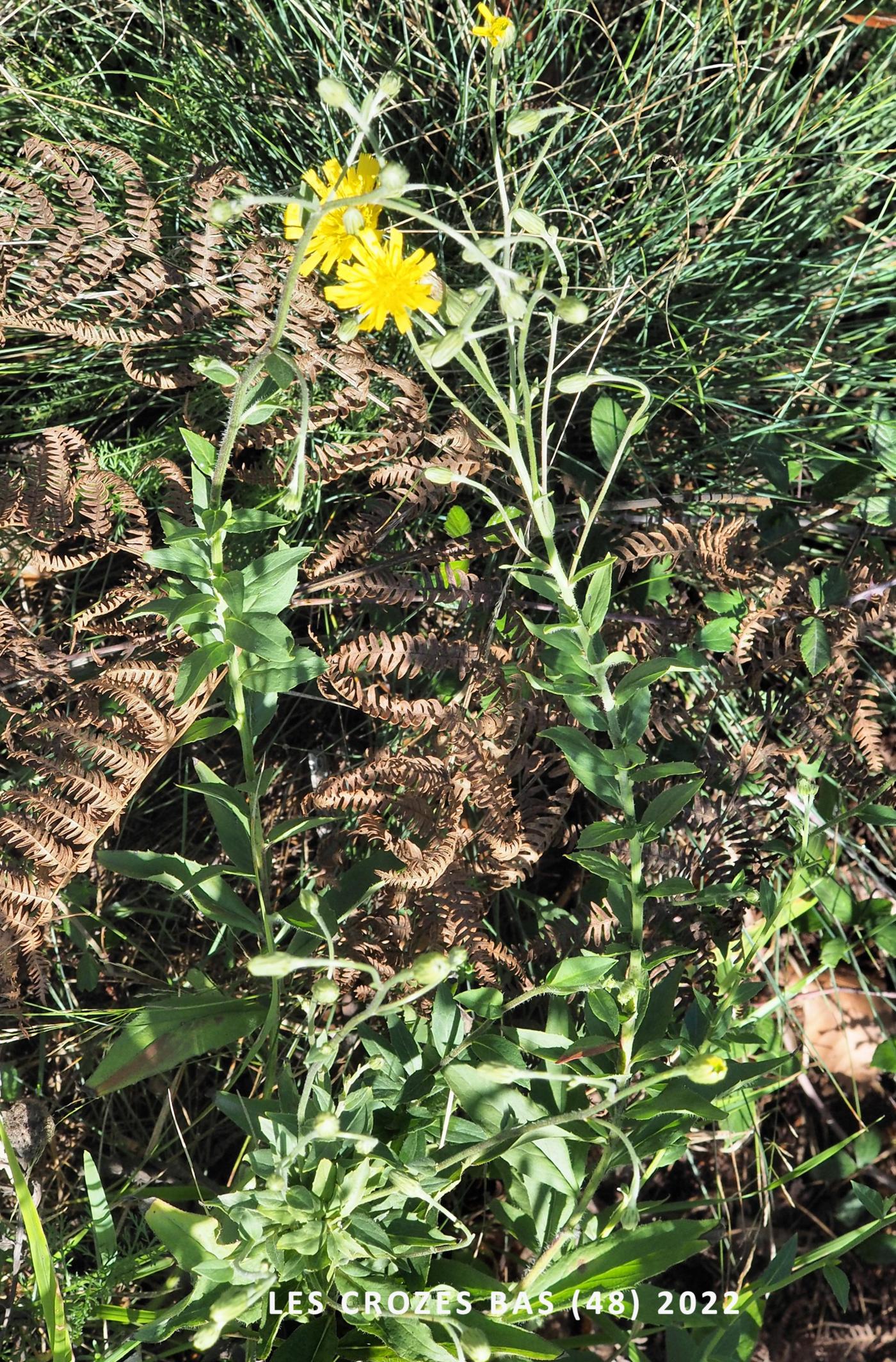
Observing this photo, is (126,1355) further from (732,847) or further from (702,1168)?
(732,847)

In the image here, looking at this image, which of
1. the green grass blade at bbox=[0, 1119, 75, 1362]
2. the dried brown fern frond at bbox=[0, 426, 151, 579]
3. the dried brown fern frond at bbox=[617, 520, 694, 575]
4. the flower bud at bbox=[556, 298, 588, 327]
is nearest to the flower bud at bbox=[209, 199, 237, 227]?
the flower bud at bbox=[556, 298, 588, 327]

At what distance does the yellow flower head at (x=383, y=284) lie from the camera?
1105mm

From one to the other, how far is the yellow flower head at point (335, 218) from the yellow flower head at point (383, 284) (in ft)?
0.06

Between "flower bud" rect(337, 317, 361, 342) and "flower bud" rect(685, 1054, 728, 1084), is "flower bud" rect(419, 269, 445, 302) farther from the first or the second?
"flower bud" rect(685, 1054, 728, 1084)

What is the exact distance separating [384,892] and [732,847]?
0.49 m

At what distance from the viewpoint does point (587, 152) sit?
5.60 feet

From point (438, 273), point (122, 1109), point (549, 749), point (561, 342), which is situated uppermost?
point (438, 273)

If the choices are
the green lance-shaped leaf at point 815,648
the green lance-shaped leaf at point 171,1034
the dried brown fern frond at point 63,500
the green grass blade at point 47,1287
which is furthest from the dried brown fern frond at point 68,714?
the green lance-shaped leaf at point 815,648

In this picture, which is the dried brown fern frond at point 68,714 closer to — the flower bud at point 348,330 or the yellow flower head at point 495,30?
the flower bud at point 348,330

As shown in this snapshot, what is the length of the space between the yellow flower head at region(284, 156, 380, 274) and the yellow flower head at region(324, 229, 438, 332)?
2cm

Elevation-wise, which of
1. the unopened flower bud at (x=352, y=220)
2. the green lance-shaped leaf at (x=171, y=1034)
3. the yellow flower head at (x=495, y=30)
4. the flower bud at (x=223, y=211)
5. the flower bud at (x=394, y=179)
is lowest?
the green lance-shaped leaf at (x=171, y=1034)

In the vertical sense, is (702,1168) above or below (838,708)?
below

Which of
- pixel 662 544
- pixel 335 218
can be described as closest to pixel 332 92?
pixel 335 218

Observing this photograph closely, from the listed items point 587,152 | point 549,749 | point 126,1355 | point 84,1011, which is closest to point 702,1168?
point 549,749
